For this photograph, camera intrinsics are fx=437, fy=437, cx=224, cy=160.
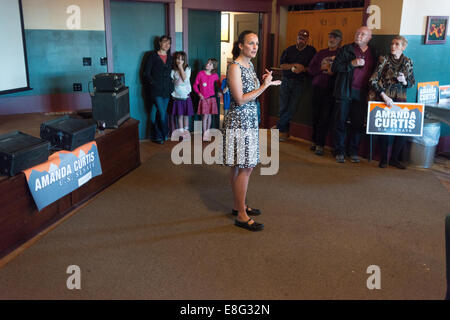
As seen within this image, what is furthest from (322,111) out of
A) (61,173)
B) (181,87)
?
(61,173)

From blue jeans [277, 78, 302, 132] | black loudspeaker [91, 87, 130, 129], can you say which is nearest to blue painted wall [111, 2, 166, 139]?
black loudspeaker [91, 87, 130, 129]

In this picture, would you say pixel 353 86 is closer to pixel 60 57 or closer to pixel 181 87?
pixel 181 87

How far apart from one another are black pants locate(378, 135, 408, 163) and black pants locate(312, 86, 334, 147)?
658 mm

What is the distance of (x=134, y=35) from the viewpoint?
18.6ft

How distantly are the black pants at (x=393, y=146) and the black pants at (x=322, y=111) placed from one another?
2.16ft

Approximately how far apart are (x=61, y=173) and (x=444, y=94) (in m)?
4.42

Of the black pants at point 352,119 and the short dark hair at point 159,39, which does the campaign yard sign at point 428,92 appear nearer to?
the black pants at point 352,119

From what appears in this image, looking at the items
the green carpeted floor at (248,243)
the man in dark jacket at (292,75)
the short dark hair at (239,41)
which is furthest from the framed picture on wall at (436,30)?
the short dark hair at (239,41)

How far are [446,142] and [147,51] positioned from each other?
160 inches

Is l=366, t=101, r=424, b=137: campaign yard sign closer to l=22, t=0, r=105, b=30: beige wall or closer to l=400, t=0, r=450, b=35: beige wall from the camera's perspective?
l=400, t=0, r=450, b=35: beige wall

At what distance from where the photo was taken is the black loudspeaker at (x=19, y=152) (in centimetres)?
288

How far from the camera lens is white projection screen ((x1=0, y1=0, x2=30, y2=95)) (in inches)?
162
